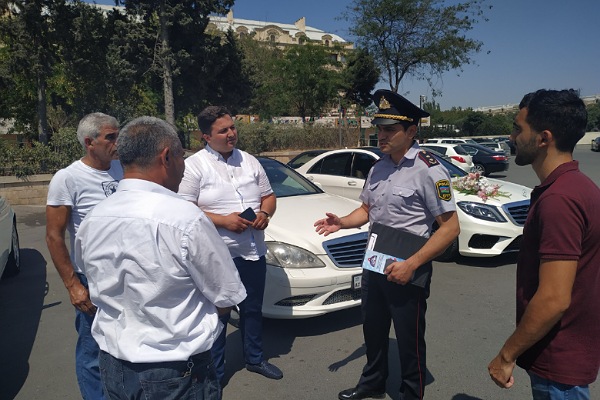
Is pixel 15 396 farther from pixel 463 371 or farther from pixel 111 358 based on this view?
pixel 463 371

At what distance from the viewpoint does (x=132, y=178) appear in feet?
5.06

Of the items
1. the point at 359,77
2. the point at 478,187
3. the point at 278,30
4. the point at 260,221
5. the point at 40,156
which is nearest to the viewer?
the point at 260,221

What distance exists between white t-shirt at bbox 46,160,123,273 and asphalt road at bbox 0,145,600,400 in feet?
4.94

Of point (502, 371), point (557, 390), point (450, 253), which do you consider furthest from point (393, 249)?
point (450, 253)

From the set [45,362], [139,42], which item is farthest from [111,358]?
[139,42]

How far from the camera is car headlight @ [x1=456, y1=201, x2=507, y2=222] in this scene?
18.7 feet

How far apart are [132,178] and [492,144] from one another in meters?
27.1

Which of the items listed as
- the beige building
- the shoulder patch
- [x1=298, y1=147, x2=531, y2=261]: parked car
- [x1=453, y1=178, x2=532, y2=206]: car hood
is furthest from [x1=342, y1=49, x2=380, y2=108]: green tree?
the beige building

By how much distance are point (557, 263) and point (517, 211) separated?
15.5ft

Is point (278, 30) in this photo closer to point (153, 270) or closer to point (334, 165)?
point (334, 165)

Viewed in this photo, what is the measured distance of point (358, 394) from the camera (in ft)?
9.61

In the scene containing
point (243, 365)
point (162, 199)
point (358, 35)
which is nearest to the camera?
point (162, 199)

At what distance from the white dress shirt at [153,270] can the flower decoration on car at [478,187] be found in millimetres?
5159

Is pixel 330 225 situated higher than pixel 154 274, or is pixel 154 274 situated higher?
pixel 154 274
